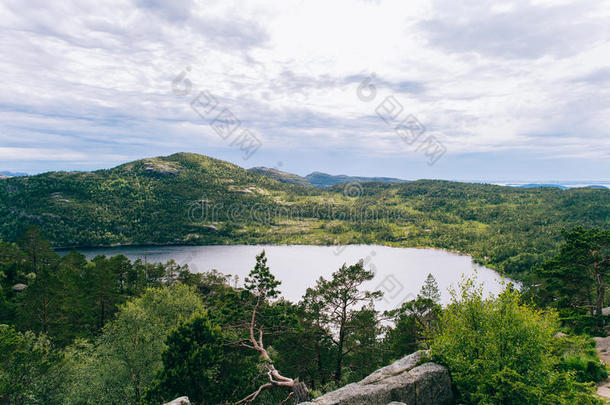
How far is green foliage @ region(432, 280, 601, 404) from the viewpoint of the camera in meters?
12.3

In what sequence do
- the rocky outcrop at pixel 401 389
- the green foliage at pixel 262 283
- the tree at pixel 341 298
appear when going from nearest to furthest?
the rocky outcrop at pixel 401 389 → the green foliage at pixel 262 283 → the tree at pixel 341 298

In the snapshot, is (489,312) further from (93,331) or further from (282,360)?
(93,331)

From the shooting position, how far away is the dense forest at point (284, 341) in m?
13.6

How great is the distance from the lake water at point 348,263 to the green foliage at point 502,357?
64319 millimetres

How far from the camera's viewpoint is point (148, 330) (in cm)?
3039

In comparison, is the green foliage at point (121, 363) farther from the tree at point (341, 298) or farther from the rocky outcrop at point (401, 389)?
the rocky outcrop at point (401, 389)

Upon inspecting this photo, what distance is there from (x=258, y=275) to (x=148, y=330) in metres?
14.4

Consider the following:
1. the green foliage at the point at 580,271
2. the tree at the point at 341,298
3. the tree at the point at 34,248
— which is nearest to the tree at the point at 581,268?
the green foliage at the point at 580,271

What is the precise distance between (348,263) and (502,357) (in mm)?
129034

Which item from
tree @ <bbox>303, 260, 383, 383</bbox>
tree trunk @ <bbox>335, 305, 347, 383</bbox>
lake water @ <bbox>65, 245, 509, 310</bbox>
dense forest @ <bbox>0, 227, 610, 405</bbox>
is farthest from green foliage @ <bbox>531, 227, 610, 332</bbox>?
lake water @ <bbox>65, 245, 509, 310</bbox>

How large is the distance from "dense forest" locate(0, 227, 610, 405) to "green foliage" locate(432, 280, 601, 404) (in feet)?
0.21

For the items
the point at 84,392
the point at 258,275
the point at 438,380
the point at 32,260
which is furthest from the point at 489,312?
the point at 32,260

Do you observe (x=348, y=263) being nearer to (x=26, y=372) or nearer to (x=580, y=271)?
(x=580, y=271)

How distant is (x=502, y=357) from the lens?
13.5m
